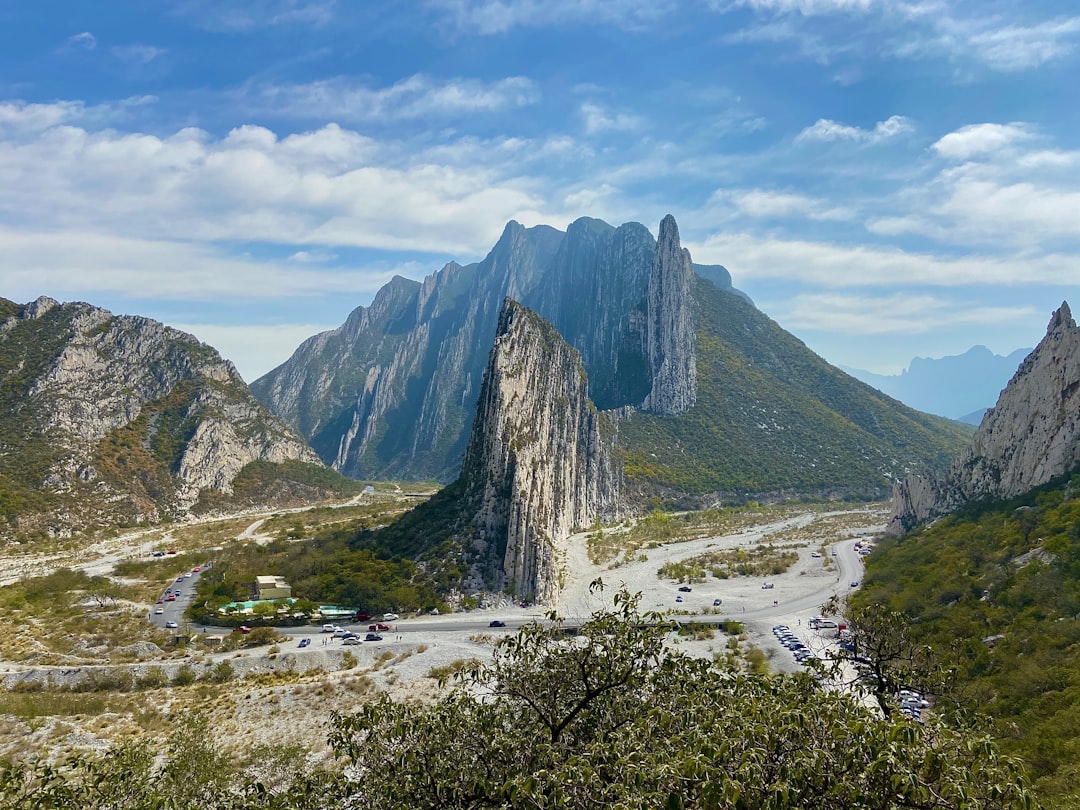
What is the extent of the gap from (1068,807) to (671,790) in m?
21.2

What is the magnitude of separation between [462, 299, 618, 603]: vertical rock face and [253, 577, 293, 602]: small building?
90.3ft

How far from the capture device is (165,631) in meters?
65.9

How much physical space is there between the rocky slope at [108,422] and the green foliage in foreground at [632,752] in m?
131

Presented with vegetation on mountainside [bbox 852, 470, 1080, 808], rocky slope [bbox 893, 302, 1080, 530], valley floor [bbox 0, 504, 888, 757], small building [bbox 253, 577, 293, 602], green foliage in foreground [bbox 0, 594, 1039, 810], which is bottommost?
valley floor [bbox 0, 504, 888, 757]

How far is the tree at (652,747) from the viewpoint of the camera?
33.8ft

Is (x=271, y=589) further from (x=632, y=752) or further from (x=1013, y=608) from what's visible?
(x=1013, y=608)

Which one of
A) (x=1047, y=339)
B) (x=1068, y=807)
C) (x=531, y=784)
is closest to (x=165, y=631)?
(x=531, y=784)

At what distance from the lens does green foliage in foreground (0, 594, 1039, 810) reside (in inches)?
406

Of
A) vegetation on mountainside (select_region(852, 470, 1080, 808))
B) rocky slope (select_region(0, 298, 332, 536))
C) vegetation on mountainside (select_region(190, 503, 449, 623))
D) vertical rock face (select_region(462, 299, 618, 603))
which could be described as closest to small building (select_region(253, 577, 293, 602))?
vegetation on mountainside (select_region(190, 503, 449, 623))

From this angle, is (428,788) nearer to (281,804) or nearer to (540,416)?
(281,804)

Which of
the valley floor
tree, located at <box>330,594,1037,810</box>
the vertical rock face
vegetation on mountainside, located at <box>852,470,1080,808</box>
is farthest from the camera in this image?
the vertical rock face

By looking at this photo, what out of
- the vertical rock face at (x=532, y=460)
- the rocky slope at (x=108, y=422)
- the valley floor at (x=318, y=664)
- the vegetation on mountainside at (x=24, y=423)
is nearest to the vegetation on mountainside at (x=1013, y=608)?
the valley floor at (x=318, y=664)

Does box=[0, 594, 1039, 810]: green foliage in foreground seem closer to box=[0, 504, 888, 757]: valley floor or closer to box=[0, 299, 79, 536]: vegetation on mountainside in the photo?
box=[0, 504, 888, 757]: valley floor

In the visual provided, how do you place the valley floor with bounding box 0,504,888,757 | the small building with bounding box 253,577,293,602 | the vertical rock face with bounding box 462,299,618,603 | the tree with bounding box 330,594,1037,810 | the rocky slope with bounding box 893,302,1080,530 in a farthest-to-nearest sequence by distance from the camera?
the vertical rock face with bounding box 462,299,618,603
the small building with bounding box 253,577,293,602
the rocky slope with bounding box 893,302,1080,530
the valley floor with bounding box 0,504,888,757
the tree with bounding box 330,594,1037,810
